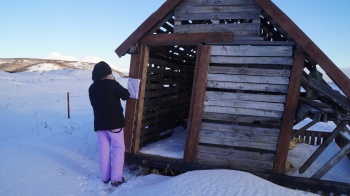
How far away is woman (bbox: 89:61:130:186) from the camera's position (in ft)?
15.9

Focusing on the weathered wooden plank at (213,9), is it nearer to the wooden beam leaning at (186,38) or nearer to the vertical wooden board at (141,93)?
the wooden beam leaning at (186,38)

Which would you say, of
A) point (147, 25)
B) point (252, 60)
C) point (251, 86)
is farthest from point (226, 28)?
point (147, 25)

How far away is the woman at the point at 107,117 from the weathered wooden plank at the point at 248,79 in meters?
1.89

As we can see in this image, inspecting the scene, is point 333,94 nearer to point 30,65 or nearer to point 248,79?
point 248,79

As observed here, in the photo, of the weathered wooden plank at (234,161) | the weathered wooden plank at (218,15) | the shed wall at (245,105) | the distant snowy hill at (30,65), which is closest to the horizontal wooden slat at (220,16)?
the weathered wooden plank at (218,15)

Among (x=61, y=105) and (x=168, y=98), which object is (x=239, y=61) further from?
(x=61, y=105)

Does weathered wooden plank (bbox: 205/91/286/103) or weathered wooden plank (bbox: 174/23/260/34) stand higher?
weathered wooden plank (bbox: 174/23/260/34)

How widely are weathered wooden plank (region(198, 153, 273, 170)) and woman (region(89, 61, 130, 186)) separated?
1.75 meters

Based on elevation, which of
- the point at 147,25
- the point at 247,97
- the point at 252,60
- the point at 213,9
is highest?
the point at 213,9

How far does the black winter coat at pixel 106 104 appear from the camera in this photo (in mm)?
4840

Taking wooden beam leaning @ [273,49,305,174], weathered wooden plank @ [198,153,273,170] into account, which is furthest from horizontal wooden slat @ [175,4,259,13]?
weathered wooden plank @ [198,153,273,170]

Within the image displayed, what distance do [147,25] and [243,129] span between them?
2.97m

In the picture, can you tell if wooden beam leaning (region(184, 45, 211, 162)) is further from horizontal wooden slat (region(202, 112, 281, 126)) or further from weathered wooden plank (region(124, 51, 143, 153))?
weathered wooden plank (region(124, 51, 143, 153))

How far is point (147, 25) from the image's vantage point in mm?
5562
